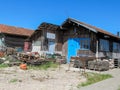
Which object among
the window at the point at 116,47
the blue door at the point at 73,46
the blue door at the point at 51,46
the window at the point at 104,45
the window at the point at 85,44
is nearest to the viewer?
the window at the point at 85,44

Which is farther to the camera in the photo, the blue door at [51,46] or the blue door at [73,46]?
the blue door at [51,46]

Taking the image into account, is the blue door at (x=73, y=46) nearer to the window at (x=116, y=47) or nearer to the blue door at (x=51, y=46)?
the blue door at (x=51, y=46)

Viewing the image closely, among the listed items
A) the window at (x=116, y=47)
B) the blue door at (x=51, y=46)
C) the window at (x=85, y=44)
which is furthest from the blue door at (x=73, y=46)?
the window at (x=116, y=47)

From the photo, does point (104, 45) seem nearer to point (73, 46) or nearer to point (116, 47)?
point (73, 46)

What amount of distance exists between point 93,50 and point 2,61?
9205 millimetres

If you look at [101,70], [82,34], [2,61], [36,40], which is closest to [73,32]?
[82,34]

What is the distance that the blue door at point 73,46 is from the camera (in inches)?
925

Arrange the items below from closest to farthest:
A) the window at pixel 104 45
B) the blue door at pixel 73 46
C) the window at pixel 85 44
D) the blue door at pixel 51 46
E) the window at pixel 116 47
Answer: the window at pixel 85 44
the window at pixel 104 45
the blue door at pixel 73 46
the blue door at pixel 51 46
the window at pixel 116 47

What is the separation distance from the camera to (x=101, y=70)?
18.2m

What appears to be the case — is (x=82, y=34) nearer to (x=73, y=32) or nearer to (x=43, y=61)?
(x=73, y=32)

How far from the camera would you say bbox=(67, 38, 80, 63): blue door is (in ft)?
77.1

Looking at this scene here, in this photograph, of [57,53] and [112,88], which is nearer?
[112,88]

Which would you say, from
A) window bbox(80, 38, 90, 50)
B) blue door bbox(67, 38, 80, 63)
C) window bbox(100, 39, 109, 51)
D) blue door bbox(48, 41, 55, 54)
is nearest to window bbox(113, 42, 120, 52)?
window bbox(100, 39, 109, 51)

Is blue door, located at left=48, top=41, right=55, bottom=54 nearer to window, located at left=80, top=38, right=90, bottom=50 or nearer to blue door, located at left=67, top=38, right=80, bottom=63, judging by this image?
blue door, located at left=67, top=38, right=80, bottom=63
